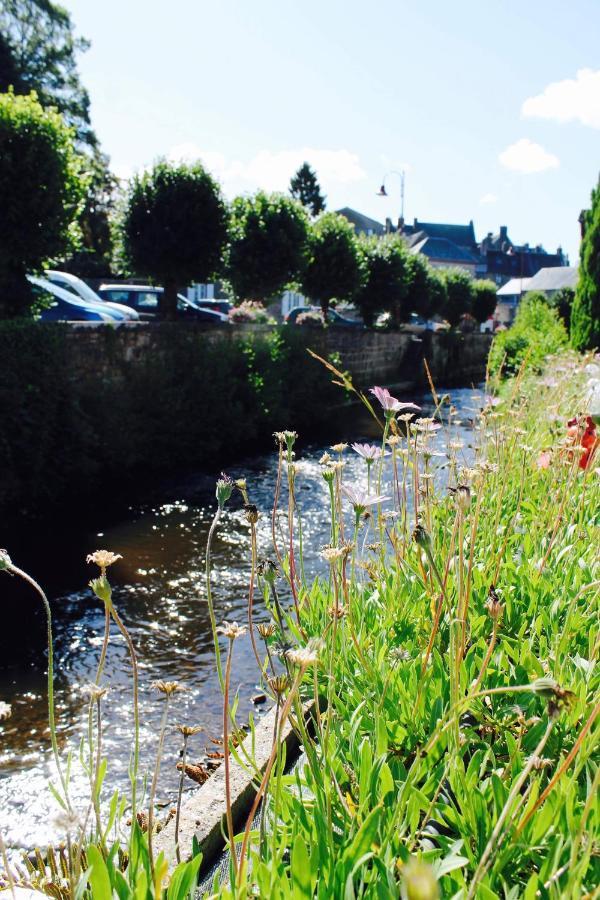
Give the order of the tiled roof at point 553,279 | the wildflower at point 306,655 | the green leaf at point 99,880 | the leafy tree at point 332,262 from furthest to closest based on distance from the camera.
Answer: the tiled roof at point 553,279 → the leafy tree at point 332,262 → the green leaf at point 99,880 → the wildflower at point 306,655

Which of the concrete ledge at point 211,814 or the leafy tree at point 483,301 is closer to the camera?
the concrete ledge at point 211,814

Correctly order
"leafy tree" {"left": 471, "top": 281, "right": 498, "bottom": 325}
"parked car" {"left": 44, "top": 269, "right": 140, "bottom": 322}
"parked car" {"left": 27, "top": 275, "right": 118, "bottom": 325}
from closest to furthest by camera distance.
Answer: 1. "parked car" {"left": 27, "top": 275, "right": 118, "bottom": 325}
2. "parked car" {"left": 44, "top": 269, "right": 140, "bottom": 322}
3. "leafy tree" {"left": 471, "top": 281, "right": 498, "bottom": 325}

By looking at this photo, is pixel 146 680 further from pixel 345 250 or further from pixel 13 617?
pixel 345 250

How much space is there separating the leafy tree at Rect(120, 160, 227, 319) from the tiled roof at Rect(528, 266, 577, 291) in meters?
46.2

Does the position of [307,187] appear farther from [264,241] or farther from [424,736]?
[424,736]

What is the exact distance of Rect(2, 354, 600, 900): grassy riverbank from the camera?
1.43 meters

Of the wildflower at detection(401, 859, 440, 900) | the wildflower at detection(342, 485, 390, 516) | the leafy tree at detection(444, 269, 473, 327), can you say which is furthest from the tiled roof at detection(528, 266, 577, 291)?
the wildflower at detection(401, 859, 440, 900)

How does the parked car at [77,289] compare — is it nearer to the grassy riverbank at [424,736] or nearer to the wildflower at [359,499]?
the grassy riverbank at [424,736]

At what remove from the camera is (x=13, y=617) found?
5.65m

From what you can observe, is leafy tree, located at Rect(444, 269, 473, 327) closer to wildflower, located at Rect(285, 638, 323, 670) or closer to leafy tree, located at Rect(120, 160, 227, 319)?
leafy tree, located at Rect(120, 160, 227, 319)

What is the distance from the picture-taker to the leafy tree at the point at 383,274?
2242cm

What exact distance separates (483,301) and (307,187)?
1135 inches

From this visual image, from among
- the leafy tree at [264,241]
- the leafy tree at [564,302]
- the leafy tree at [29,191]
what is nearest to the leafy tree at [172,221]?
the leafy tree at [264,241]

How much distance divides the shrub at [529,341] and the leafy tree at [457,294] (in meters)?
17.1
